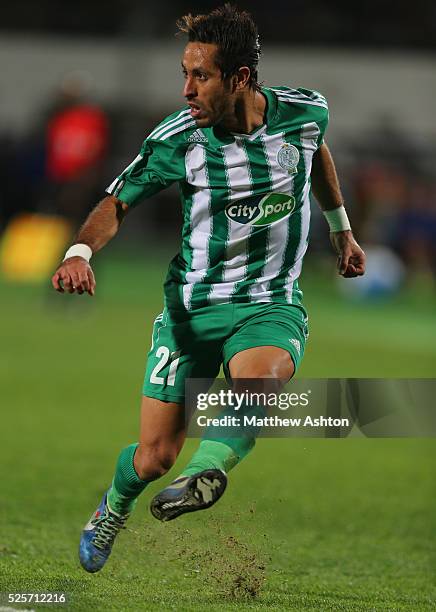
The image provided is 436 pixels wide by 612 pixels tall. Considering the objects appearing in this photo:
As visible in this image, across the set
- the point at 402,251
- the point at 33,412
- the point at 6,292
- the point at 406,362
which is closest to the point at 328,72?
the point at 402,251

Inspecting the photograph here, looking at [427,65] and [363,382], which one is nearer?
[363,382]

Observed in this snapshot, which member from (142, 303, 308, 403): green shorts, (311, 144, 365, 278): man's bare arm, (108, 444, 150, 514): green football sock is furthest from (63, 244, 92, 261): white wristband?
(311, 144, 365, 278): man's bare arm

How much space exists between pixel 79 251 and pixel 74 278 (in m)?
0.17

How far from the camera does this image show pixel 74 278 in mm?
4266

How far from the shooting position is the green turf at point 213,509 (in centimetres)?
475

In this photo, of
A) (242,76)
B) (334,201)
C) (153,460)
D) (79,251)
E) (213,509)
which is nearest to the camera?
(79,251)

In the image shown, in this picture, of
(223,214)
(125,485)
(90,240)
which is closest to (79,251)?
(90,240)

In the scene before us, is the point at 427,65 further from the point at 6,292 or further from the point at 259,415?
the point at 259,415

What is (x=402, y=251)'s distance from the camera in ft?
58.9

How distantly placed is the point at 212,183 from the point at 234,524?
122 centimetres

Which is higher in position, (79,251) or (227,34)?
(227,34)

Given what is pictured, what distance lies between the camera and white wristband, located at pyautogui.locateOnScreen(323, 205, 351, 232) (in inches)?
198

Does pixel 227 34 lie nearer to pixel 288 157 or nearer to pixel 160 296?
pixel 288 157

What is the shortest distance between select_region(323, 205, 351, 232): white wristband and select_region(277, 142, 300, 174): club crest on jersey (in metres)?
0.37
